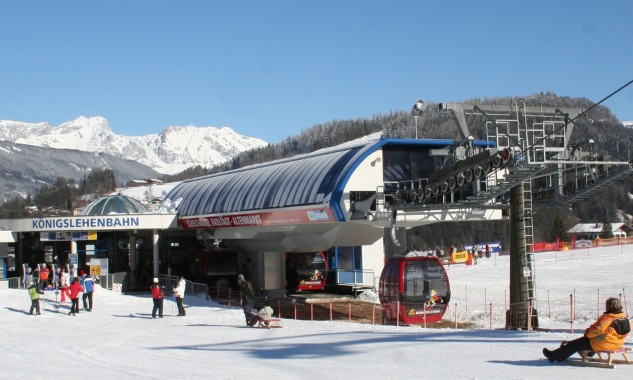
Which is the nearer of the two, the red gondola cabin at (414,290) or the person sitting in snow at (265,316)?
the person sitting in snow at (265,316)

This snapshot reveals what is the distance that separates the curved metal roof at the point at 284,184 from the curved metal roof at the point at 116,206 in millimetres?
2580

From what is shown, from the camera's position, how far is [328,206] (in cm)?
3052

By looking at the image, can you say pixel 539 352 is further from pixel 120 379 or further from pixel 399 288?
pixel 399 288

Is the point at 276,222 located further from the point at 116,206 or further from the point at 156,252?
the point at 116,206

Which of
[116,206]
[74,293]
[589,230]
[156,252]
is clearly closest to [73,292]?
[74,293]

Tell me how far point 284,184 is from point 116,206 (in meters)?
12.2

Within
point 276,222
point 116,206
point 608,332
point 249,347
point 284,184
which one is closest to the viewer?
point 608,332

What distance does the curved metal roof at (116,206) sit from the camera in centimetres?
4269

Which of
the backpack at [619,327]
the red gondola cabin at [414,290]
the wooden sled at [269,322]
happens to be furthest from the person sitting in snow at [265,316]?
the backpack at [619,327]

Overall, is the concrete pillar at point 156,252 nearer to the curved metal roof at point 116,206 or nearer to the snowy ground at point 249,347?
the curved metal roof at point 116,206

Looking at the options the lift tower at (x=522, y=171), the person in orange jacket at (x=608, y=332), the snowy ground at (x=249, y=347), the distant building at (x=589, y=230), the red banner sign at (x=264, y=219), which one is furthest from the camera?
the distant building at (x=589, y=230)

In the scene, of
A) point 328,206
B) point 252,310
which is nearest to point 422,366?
point 252,310

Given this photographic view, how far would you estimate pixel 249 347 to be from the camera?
54.8ft

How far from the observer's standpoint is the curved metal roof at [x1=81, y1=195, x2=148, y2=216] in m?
42.7
